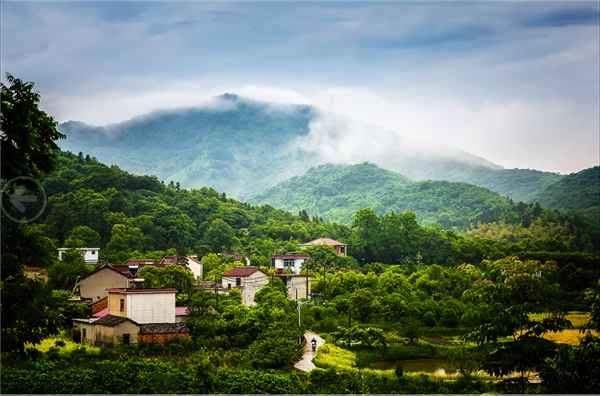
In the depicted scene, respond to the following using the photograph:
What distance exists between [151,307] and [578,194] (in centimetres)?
7156

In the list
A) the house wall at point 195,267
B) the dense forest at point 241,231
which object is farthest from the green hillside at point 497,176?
the house wall at point 195,267

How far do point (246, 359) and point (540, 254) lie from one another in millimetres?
36222

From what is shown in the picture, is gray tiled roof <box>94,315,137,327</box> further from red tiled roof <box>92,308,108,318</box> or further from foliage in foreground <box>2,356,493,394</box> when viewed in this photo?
foliage in foreground <box>2,356,493,394</box>

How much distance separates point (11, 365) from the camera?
45.0ft

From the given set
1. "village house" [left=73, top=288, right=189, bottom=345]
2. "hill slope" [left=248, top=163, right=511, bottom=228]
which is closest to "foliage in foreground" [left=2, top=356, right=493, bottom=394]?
"village house" [left=73, top=288, right=189, bottom=345]

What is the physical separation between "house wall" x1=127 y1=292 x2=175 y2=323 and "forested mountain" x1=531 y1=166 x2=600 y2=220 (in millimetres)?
61513

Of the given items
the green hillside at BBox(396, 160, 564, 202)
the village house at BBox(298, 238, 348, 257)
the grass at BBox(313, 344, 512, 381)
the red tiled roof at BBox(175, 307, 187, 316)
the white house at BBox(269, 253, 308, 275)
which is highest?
the green hillside at BBox(396, 160, 564, 202)

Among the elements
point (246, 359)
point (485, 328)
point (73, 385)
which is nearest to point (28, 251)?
point (485, 328)

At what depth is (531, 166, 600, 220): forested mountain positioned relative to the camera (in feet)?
223

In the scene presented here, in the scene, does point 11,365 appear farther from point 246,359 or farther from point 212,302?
point 212,302

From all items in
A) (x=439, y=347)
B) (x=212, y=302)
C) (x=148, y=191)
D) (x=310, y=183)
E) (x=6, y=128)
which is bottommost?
(x=439, y=347)

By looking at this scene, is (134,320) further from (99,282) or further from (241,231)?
(241,231)

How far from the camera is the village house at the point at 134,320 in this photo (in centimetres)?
1805

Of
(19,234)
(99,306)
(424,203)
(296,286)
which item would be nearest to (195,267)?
(296,286)
